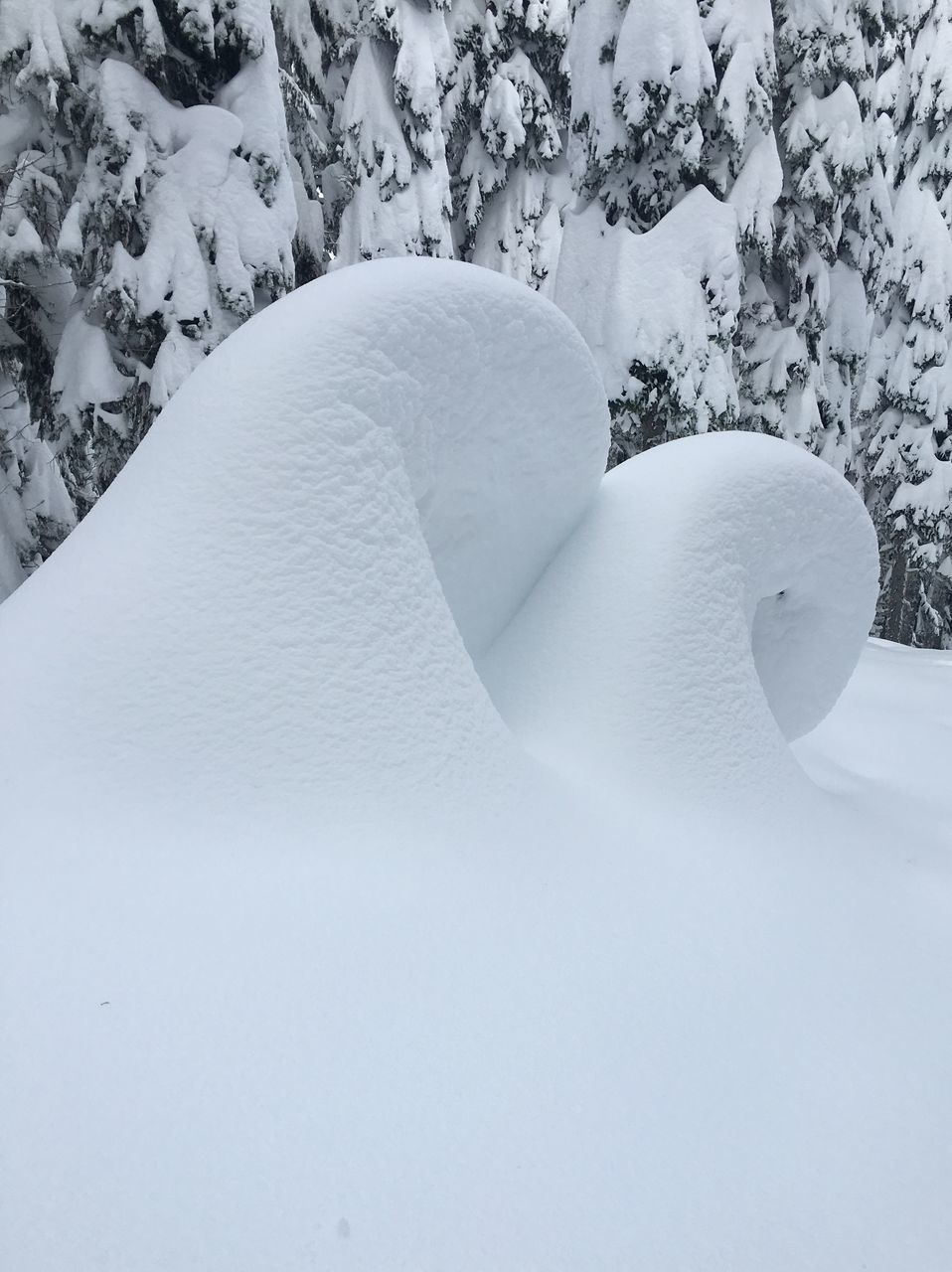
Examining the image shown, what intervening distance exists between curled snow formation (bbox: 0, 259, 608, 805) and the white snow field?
1 cm

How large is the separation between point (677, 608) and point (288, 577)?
1.37m

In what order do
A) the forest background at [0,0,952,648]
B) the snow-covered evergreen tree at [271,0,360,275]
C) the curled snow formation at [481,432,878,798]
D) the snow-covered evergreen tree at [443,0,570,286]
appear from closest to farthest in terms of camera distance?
the curled snow formation at [481,432,878,798]
the forest background at [0,0,952,648]
the snow-covered evergreen tree at [271,0,360,275]
the snow-covered evergreen tree at [443,0,570,286]

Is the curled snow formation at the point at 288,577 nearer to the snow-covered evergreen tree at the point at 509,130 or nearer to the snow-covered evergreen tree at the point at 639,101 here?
the snow-covered evergreen tree at the point at 639,101

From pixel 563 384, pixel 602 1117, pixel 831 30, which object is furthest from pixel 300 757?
pixel 831 30

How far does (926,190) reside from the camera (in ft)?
40.3

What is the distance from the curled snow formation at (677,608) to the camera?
273 centimetres

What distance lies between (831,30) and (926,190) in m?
3.56

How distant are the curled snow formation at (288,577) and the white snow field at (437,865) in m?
0.01

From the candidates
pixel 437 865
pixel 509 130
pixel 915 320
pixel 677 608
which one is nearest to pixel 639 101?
pixel 509 130

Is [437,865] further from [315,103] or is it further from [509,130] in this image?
[315,103]

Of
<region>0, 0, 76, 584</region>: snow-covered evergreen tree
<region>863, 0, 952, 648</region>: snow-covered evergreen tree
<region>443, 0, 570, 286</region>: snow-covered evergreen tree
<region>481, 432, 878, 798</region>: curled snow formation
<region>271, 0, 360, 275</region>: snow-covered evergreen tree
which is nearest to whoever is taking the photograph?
<region>481, 432, 878, 798</region>: curled snow formation

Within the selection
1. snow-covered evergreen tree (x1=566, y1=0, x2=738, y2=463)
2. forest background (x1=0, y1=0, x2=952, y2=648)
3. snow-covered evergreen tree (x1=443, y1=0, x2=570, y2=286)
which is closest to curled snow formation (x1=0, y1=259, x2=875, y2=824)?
forest background (x1=0, y1=0, x2=952, y2=648)

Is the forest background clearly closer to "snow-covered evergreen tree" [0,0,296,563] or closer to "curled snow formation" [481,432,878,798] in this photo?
"snow-covered evergreen tree" [0,0,296,563]

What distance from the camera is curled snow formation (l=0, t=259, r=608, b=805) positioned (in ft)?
6.46
